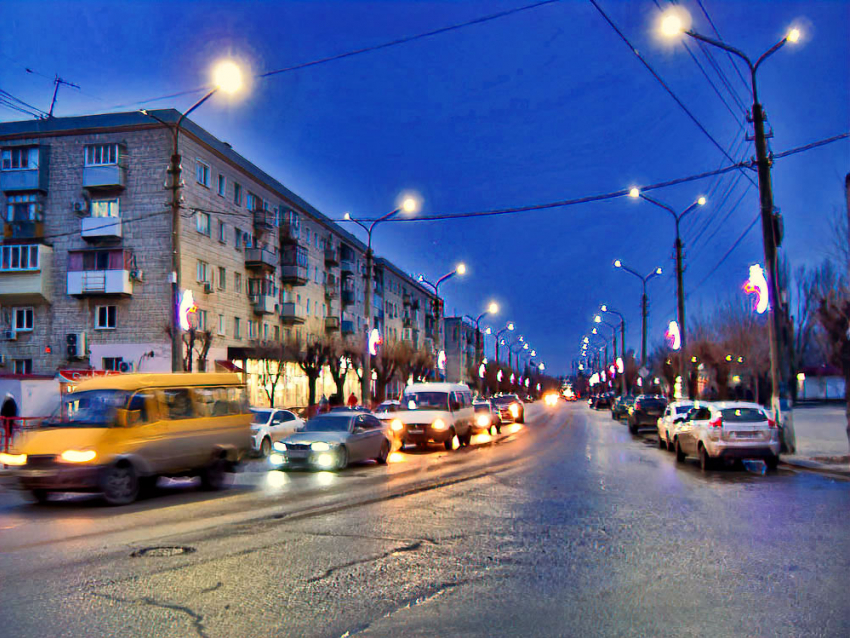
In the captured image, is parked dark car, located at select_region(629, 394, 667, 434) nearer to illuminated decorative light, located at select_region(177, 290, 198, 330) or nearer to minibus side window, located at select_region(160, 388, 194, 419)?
illuminated decorative light, located at select_region(177, 290, 198, 330)

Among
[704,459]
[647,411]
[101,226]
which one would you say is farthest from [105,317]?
[704,459]

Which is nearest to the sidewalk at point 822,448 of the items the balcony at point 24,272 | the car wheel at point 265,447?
the car wheel at point 265,447

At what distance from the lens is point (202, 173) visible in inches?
1720

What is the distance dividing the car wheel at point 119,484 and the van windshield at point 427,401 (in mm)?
13647

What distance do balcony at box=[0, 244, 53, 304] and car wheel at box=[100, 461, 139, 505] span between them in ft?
107

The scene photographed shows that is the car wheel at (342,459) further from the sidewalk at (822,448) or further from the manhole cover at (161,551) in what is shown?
the sidewalk at (822,448)

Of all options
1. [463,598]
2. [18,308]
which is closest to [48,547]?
[463,598]

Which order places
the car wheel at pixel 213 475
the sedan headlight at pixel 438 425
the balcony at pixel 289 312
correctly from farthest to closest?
1. the balcony at pixel 289 312
2. the sedan headlight at pixel 438 425
3. the car wheel at pixel 213 475

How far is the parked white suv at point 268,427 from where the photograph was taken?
77.8ft

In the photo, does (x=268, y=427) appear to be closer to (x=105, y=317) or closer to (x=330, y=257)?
(x=105, y=317)

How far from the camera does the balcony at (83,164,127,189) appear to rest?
41.1 m

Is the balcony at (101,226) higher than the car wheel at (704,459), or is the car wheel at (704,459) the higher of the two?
the balcony at (101,226)

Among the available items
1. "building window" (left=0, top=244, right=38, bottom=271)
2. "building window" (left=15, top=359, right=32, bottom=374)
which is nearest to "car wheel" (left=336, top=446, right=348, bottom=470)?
"building window" (left=0, top=244, right=38, bottom=271)

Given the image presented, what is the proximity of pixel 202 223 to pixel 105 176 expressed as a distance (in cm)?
553
